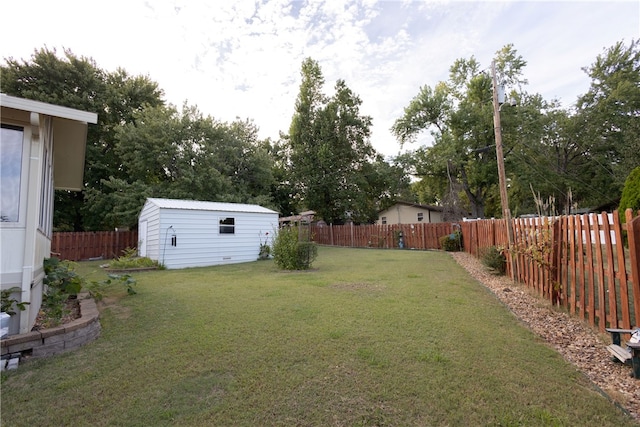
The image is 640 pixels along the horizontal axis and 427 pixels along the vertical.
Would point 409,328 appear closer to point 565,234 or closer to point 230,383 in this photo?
point 230,383

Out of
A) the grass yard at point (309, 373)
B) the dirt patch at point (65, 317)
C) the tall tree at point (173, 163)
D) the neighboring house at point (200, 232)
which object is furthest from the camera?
the tall tree at point (173, 163)

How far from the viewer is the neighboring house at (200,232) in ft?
34.1

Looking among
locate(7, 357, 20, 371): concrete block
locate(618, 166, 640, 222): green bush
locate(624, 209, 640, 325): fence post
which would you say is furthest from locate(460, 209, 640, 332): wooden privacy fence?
locate(7, 357, 20, 371): concrete block

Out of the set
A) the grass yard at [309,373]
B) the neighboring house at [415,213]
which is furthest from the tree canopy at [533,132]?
the grass yard at [309,373]

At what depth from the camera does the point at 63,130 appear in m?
5.12

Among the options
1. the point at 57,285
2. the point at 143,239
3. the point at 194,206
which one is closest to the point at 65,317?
the point at 57,285

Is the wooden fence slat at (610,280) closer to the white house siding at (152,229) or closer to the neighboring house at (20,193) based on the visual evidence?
the neighboring house at (20,193)

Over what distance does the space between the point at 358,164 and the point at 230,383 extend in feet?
90.5

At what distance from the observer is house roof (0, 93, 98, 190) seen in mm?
3371

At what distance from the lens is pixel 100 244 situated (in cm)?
1470

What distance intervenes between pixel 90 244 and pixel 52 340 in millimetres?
14101

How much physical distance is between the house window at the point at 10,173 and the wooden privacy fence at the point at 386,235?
11.4 meters

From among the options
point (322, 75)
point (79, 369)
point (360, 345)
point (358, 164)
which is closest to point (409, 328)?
point (360, 345)

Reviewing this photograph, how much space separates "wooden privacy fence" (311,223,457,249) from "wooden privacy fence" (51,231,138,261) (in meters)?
9.92
